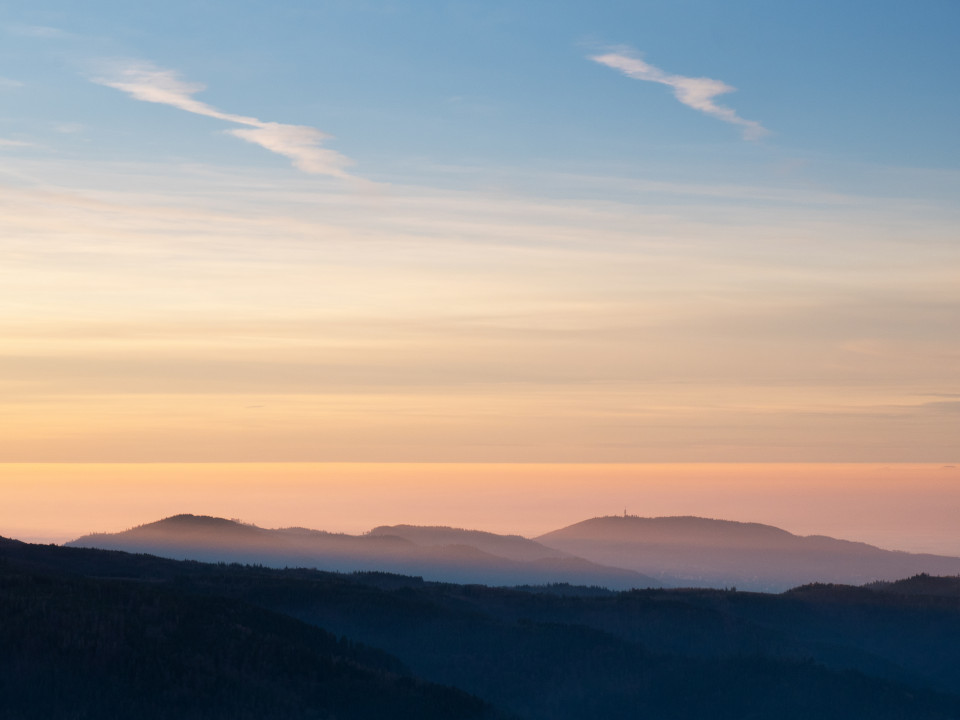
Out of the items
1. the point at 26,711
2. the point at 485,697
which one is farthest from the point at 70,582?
the point at 485,697

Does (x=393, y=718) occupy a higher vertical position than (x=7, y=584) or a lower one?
lower

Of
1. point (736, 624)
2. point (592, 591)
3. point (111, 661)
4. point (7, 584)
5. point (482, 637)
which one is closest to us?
point (111, 661)

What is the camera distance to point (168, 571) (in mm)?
56312

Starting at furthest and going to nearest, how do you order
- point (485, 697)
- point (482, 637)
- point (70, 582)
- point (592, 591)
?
point (592, 591) < point (482, 637) < point (485, 697) < point (70, 582)

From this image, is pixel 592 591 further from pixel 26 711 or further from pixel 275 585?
pixel 26 711

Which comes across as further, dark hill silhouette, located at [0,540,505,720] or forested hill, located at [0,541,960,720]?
forested hill, located at [0,541,960,720]

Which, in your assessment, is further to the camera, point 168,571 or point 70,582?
point 168,571

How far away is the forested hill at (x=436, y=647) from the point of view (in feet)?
101

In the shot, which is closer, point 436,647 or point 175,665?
point 175,665

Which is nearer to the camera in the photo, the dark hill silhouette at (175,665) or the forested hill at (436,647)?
the dark hill silhouette at (175,665)

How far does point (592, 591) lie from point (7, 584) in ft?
155

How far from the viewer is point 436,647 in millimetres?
46250

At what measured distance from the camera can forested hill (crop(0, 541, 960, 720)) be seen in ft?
101

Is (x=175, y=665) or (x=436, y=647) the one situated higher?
(x=175, y=665)
